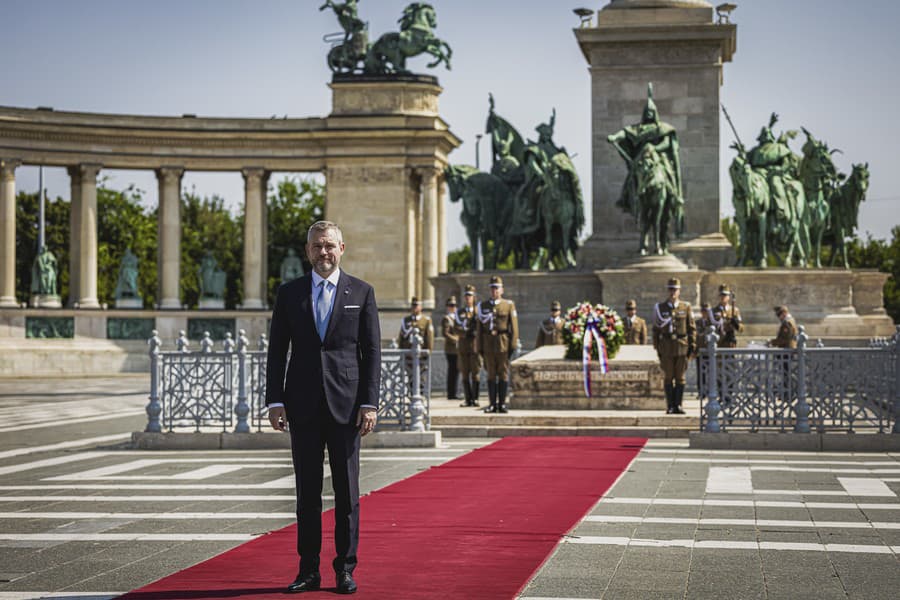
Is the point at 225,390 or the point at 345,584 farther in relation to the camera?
the point at 225,390

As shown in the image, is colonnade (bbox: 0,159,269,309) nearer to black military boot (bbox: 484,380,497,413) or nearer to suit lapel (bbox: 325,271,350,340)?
black military boot (bbox: 484,380,497,413)

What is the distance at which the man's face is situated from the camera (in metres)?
8.55

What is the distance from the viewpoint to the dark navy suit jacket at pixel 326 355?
335 inches

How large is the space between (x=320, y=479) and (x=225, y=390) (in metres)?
10.3

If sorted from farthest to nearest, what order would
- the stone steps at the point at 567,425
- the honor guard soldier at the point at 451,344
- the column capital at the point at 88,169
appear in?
the column capital at the point at 88,169 < the honor guard soldier at the point at 451,344 < the stone steps at the point at 567,425

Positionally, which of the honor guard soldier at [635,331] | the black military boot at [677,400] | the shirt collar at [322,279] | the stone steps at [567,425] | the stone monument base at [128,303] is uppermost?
the stone monument base at [128,303]

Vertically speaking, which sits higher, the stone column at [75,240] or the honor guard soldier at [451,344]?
the stone column at [75,240]

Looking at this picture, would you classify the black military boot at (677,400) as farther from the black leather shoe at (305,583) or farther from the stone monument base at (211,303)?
the stone monument base at (211,303)

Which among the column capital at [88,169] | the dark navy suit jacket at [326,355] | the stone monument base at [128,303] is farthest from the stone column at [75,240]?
the dark navy suit jacket at [326,355]

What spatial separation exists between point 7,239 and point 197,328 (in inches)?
319

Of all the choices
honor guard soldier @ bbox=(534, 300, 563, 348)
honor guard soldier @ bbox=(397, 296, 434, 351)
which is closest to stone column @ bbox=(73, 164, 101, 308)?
honor guard soldier @ bbox=(534, 300, 563, 348)

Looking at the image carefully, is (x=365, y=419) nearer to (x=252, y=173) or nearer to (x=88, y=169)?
(x=88, y=169)

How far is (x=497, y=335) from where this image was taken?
886 inches

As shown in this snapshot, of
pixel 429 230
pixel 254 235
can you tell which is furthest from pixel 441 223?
pixel 254 235
